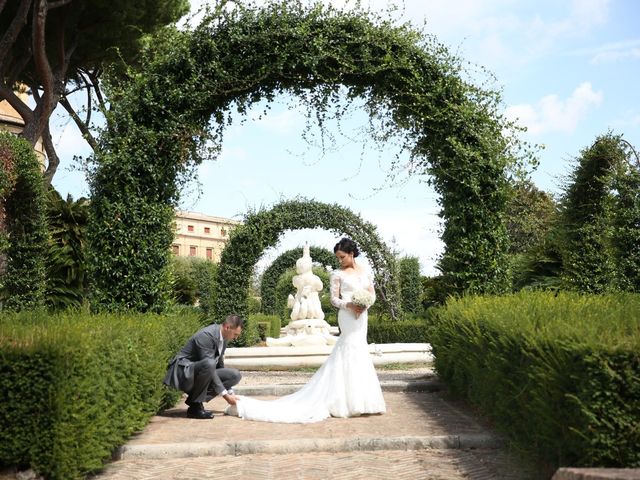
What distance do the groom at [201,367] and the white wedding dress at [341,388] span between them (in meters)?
0.35

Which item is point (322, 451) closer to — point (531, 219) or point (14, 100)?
point (14, 100)

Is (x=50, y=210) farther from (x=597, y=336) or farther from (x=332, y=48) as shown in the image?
(x=597, y=336)

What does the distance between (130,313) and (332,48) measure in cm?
448

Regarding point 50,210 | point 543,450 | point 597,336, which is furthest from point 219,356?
point 50,210

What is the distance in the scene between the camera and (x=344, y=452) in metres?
5.59

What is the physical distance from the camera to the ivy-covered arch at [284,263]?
81.8 feet

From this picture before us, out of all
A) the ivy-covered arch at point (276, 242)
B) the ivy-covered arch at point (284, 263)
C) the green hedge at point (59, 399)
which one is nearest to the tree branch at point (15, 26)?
the ivy-covered arch at point (276, 242)

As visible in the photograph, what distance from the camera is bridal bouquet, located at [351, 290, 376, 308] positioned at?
714 cm

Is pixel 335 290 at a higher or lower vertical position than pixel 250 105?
lower

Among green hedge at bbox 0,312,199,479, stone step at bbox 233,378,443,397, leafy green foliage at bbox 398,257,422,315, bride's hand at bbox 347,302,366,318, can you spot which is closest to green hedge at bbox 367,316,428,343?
leafy green foliage at bbox 398,257,422,315

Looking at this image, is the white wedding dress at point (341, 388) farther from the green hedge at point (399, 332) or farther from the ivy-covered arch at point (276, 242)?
the green hedge at point (399, 332)

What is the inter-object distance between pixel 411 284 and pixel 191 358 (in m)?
18.9

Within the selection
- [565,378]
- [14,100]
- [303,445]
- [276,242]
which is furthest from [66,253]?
[565,378]

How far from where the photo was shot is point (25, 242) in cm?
1395
